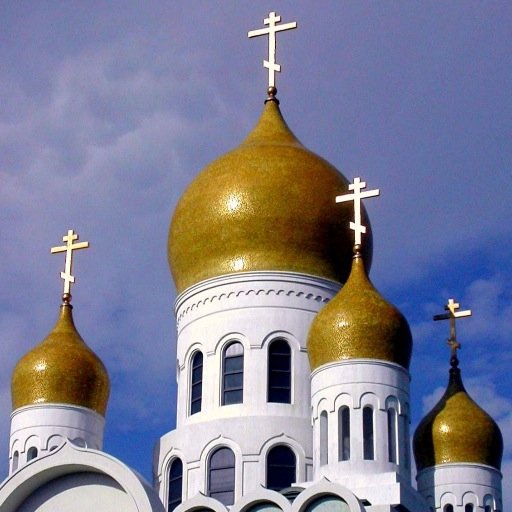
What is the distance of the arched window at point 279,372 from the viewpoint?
76.7 feet

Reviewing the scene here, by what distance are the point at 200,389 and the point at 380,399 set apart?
357 centimetres

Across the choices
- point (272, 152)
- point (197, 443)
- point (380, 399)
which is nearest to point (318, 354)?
point (380, 399)

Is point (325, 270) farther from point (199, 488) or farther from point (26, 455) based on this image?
point (26, 455)

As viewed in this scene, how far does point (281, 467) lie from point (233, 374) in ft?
5.63

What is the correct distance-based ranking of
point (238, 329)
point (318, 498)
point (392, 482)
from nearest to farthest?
1. point (318, 498)
2. point (392, 482)
3. point (238, 329)

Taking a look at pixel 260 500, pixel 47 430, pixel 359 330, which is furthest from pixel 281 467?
A: pixel 47 430

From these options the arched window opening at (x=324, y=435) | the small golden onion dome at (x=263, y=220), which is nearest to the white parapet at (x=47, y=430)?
the small golden onion dome at (x=263, y=220)

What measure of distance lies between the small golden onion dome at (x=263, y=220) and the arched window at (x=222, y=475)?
2973mm

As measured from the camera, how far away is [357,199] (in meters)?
23.1

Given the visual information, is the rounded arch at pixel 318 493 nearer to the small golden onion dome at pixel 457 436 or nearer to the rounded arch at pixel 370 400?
the rounded arch at pixel 370 400

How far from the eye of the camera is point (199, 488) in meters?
22.8

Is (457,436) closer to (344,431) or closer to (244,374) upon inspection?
(344,431)

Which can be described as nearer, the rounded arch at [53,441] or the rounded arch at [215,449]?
the rounded arch at [215,449]

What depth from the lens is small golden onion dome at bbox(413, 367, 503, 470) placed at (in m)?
24.3
